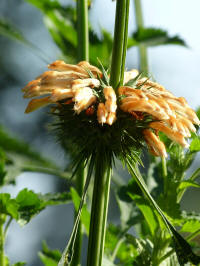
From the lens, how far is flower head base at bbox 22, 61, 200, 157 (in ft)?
1.39

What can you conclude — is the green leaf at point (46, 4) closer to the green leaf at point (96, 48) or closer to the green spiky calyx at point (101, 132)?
the green leaf at point (96, 48)

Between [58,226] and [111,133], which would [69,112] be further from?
[58,226]

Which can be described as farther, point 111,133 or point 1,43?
point 1,43

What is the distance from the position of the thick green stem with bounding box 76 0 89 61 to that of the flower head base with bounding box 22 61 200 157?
0.66 ft

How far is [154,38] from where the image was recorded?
112cm

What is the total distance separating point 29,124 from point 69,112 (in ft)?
6.91

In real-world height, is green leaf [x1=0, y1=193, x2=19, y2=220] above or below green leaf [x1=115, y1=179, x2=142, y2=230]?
above

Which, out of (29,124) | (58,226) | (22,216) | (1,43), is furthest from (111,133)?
(1,43)

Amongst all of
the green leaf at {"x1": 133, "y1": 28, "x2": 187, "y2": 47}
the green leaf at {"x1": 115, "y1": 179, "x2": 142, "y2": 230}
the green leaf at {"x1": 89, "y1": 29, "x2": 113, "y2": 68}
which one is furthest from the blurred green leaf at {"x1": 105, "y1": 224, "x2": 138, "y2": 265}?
the green leaf at {"x1": 133, "y1": 28, "x2": 187, "y2": 47}

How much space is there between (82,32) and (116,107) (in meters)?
0.32

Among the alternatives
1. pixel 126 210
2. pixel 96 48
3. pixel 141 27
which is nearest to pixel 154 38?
pixel 141 27

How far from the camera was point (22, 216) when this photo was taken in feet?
1.87

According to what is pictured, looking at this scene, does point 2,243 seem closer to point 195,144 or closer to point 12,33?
point 195,144

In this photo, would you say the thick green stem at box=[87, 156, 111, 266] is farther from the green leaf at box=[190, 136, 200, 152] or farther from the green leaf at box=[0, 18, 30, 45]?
the green leaf at box=[0, 18, 30, 45]
